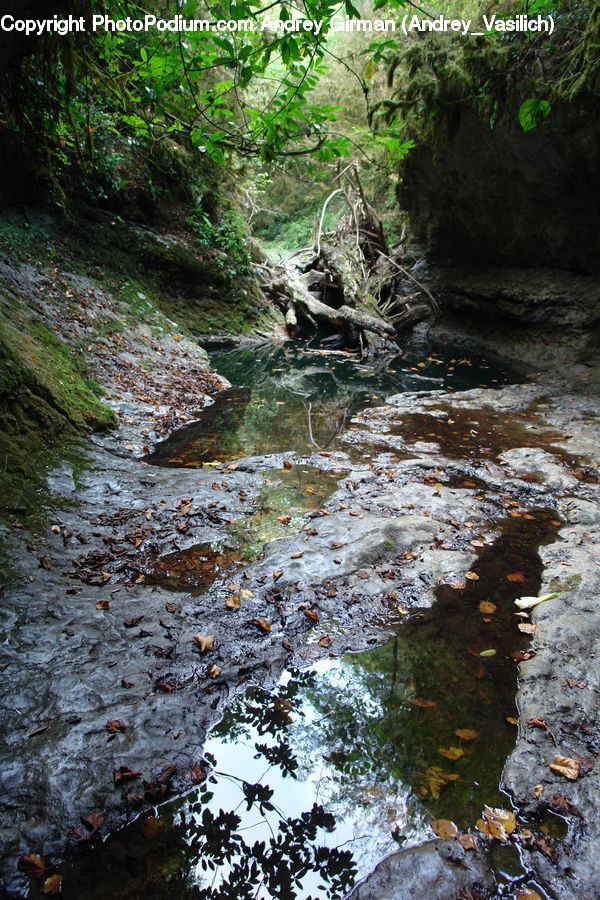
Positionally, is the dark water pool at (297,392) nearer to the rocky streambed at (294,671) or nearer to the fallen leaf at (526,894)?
the rocky streambed at (294,671)

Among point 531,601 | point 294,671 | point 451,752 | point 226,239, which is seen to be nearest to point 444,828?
point 451,752

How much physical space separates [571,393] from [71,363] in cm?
707

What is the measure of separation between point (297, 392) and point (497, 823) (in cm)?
673

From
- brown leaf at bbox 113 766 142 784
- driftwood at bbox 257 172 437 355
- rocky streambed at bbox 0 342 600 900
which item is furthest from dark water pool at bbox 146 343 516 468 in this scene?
brown leaf at bbox 113 766 142 784

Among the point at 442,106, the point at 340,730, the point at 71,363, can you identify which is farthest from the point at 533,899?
the point at 442,106

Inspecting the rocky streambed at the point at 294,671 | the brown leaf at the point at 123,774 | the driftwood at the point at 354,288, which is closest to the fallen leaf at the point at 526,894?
the rocky streambed at the point at 294,671

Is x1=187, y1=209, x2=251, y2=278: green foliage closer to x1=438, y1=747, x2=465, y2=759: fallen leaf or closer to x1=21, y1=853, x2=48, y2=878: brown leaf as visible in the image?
x1=438, y1=747, x2=465, y2=759: fallen leaf

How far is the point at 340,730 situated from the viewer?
1.98m

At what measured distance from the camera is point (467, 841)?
154 centimetres

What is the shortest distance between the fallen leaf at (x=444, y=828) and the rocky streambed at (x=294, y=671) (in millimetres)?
12

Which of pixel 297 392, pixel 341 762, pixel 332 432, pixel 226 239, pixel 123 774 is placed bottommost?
pixel 297 392

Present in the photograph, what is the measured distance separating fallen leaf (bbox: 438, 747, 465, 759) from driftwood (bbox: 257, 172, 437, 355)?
9.66 metres

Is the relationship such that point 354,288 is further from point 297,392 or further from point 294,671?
point 294,671

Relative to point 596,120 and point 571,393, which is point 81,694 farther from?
point 596,120
